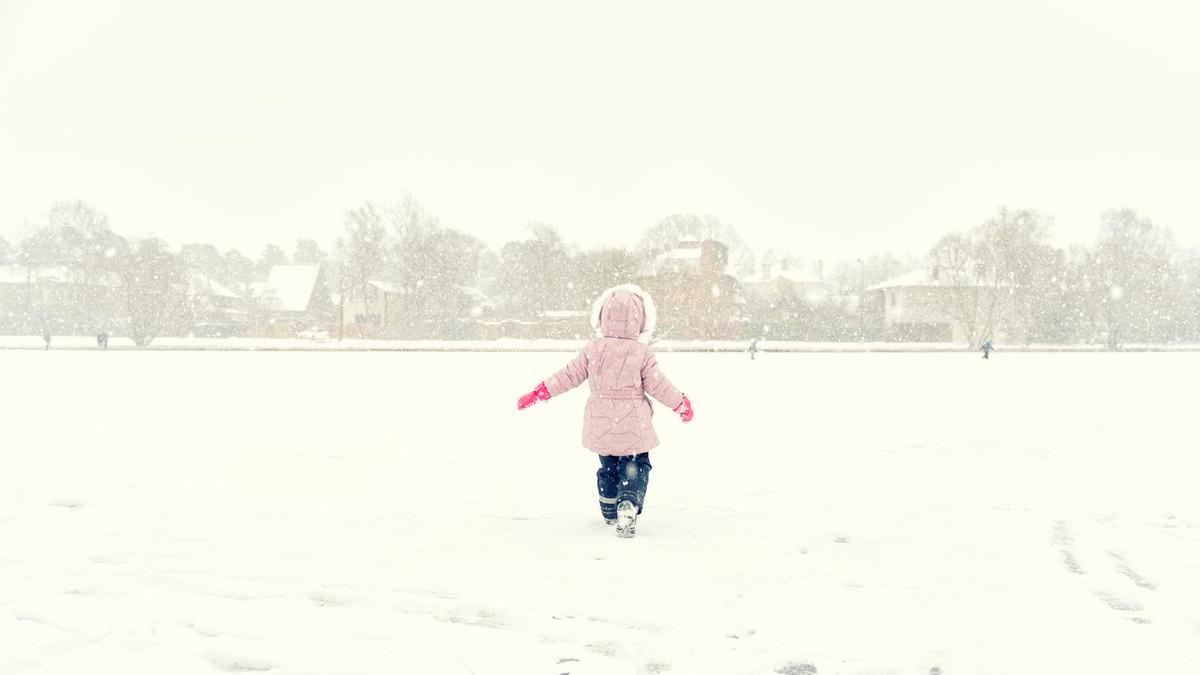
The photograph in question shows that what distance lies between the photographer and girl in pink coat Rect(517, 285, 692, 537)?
5.51 m

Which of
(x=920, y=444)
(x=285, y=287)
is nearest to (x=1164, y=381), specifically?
(x=920, y=444)

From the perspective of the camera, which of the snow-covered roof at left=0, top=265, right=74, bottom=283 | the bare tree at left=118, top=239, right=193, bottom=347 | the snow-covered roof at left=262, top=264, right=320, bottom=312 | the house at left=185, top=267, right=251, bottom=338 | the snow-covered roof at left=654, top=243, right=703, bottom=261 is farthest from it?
the snow-covered roof at left=262, top=264, right=320, bottom=312

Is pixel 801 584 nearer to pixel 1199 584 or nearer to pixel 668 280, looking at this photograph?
pixel 1199 584

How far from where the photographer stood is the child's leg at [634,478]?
5.46 m

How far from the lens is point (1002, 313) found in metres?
65.4

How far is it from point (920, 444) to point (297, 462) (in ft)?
24.1

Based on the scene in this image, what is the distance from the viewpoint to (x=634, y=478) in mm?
5492

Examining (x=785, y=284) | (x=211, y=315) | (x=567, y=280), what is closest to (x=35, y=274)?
(x=211, y=315)

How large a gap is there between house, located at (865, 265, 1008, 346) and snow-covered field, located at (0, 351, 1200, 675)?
2125 inches

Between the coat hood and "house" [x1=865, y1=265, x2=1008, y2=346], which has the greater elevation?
"house" [x1=865, y1=265, x2=1008, y2=346]

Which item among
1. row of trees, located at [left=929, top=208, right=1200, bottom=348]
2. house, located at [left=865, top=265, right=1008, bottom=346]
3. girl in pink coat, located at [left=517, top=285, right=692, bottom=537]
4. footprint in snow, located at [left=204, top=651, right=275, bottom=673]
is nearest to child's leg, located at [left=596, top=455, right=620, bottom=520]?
girl in pink coat, located at [left=517, top=285, right=692, bottom=537]

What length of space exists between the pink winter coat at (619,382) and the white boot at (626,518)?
363 millimetres

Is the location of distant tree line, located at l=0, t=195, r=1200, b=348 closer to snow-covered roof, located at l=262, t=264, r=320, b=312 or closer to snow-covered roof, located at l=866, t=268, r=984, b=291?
snow-covered roof, located at l=866, t=268, r=984, b=291

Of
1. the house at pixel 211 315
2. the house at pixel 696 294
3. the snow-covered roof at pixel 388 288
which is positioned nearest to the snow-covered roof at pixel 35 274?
the house at pixel 211 315
